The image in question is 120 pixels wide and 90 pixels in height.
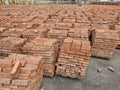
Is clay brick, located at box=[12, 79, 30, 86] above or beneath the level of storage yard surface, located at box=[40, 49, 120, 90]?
above

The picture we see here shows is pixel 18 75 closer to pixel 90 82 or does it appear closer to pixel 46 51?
pixel 46 51

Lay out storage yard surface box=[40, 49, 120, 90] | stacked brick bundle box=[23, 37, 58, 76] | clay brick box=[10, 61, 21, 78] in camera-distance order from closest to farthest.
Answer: clay brick box=[10, 61, 21, 78], storage yard surface box=[40, 49, 120, 90], stacked brick bundle box=[23, 37, 58, 76]

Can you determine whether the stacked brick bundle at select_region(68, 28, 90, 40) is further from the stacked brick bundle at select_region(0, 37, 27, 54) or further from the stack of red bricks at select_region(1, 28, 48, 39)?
the stacked brick bundle at select_region(0, 37, 27, 54)

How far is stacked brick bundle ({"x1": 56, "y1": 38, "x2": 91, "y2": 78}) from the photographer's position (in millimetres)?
4176

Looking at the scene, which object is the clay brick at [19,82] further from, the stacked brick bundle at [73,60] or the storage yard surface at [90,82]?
the stacked brick bundle at [73,60]

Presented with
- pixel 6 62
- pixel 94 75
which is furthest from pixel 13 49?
pixel 94 75

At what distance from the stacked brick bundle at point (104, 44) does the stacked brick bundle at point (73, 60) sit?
4.39 ft

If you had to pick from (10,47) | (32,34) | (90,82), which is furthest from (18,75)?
(32,34)

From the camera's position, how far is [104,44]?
5.58 meters

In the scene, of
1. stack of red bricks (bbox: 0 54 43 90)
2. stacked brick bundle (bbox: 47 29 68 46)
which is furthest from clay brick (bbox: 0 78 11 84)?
stacked brick bundle (bbox: 47 29 68 46)

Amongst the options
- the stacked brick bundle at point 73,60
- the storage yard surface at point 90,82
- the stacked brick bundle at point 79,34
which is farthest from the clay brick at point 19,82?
the stacked brick bundle at point 79,34

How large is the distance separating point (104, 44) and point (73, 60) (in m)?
1.80

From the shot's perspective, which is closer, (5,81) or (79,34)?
(5,81)

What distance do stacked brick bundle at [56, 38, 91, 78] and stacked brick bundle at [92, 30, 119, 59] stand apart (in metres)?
1.34
